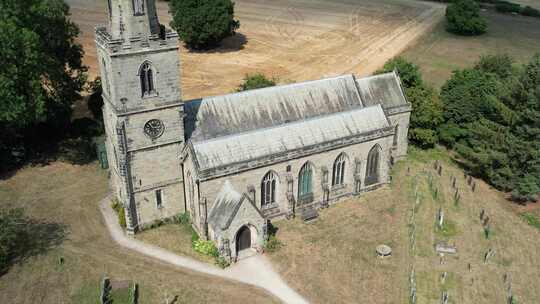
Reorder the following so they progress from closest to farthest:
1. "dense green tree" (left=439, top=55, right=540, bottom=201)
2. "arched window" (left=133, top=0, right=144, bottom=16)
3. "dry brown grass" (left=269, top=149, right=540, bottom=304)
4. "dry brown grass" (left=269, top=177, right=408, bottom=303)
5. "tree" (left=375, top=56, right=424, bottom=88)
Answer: "arched window" (left=133, top=0, right=144, bottom=16)
"dry brown grass" (left=269, top=177, right=408, bottom=303)
"dry brown grass" (left=269, top=149, right=540, bottom=304)
"dense green tree" (left=439, top=55, right=540, bottom=201)
"tree" (left=375, top=56, right=424, bottom=88)

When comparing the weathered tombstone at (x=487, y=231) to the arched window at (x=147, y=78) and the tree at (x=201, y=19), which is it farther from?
the tree at (x=201, y=19)

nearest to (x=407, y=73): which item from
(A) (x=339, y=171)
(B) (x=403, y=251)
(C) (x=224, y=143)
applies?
(A) (x=339, y=171)

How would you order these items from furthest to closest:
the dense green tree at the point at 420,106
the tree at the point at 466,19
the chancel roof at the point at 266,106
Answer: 1. the tree at the point at 466,19
2. the dense green tree at the point at 420,106
3. the chancel roof at the point at 266,106

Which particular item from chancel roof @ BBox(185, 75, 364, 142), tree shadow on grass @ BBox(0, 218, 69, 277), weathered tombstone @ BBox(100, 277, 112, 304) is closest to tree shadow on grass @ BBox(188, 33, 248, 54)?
chancel roof @ BBox(185, 75, 364, 142)

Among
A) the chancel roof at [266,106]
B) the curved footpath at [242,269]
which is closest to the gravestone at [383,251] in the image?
the curved footpath at [242,269]

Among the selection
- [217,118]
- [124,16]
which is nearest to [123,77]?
[124,16]

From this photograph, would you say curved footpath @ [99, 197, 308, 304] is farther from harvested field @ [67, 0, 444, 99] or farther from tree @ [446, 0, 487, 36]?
tree @ [446, 0, 487, 36]
